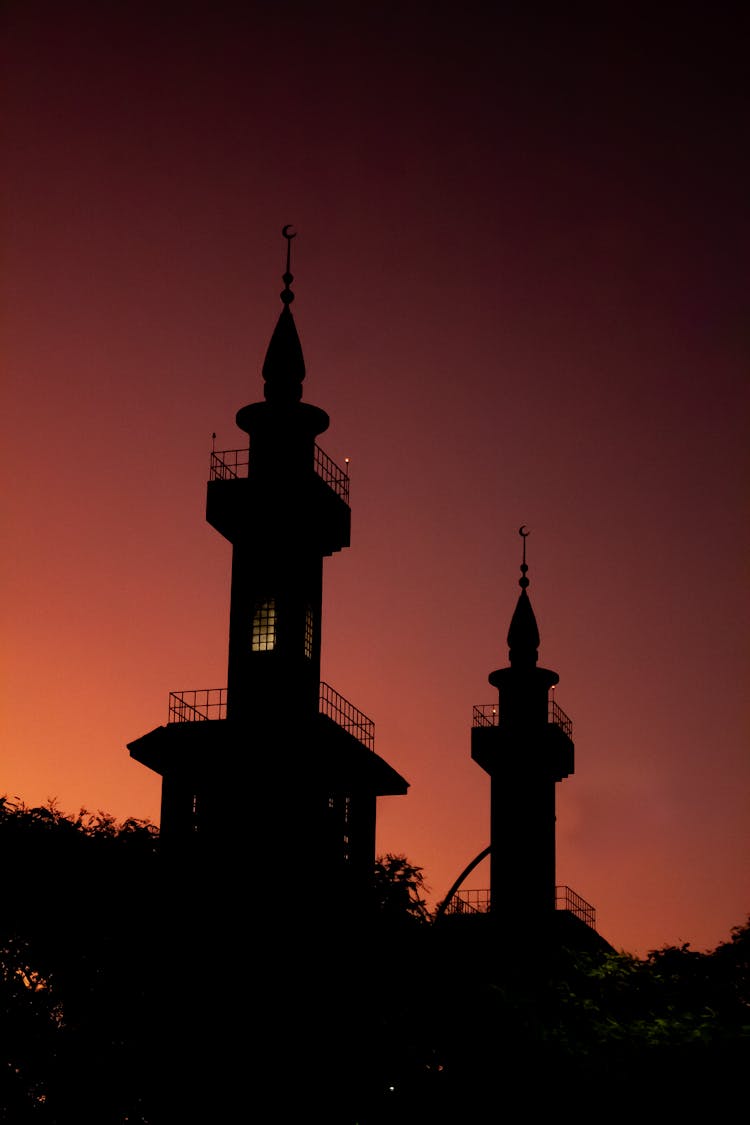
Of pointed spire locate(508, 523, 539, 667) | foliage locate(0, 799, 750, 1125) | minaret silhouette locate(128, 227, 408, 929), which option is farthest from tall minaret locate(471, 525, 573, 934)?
foliage locate(0, 799, 750, 1125)

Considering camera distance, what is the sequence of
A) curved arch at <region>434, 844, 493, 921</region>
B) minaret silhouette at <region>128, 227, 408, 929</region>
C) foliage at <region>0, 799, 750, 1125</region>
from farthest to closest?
curved arch at <region>434, 844, 493, 921</region>, minaret silhouette at <region>128, 227, 408, 929</region>, foliage at <region>0, 799, 750, 1125</region>

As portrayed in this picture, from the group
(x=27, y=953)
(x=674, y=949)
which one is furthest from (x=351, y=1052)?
(x=674, y=949)

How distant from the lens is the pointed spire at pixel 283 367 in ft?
193

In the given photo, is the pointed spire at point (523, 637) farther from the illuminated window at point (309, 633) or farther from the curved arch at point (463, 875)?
the illuminated window at point (309, 633)

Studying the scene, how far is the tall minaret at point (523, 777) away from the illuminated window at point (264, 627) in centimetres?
2348

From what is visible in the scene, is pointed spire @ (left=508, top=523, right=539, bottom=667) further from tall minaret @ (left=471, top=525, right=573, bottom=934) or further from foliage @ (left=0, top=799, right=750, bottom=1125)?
foliage @ (left=0, top=799, right=750, bottom=1125)

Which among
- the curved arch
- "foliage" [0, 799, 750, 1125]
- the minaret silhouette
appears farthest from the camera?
the curved arch

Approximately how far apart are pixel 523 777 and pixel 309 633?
23.6m

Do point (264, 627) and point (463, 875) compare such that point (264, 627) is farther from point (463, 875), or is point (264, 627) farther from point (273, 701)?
point (463, 875)

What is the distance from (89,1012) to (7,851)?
4.91m

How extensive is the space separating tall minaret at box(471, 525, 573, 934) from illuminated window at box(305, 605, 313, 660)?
71.4 ft

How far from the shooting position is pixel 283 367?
5909cm

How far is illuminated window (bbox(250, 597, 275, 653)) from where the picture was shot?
56281mm

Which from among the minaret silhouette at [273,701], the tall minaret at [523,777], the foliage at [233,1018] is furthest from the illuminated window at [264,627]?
the tall minaret at [523,777]
